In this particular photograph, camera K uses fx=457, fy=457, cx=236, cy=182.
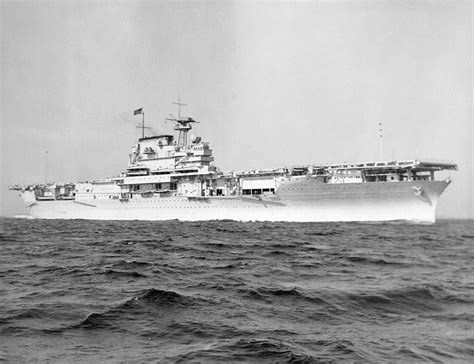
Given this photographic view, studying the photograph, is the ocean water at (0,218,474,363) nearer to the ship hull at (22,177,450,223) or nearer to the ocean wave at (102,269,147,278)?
the ocean wave at (102,269,147,278)

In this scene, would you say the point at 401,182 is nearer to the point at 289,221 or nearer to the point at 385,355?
the point at 289,221

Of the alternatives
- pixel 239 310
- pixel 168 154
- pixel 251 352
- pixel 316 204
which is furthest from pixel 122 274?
pixel 168 154

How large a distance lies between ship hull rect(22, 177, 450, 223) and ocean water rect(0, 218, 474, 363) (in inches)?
863

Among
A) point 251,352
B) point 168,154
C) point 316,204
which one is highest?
point 168,154

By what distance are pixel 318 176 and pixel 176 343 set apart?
98.7 ft

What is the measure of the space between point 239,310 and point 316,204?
29351mm

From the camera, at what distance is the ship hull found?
33000 mm

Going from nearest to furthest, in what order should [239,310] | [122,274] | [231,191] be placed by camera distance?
1. [239,310]
2. [122,274]
3. [231,191]

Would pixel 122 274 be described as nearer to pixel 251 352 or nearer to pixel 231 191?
pixel 251 352

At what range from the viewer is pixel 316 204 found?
117ft

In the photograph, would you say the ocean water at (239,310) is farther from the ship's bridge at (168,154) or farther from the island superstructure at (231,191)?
the ship's bridge at (168,154)

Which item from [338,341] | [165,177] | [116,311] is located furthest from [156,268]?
[165,177]

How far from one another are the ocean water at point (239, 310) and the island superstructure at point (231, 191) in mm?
22219

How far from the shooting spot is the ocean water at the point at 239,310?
17.5 ft
